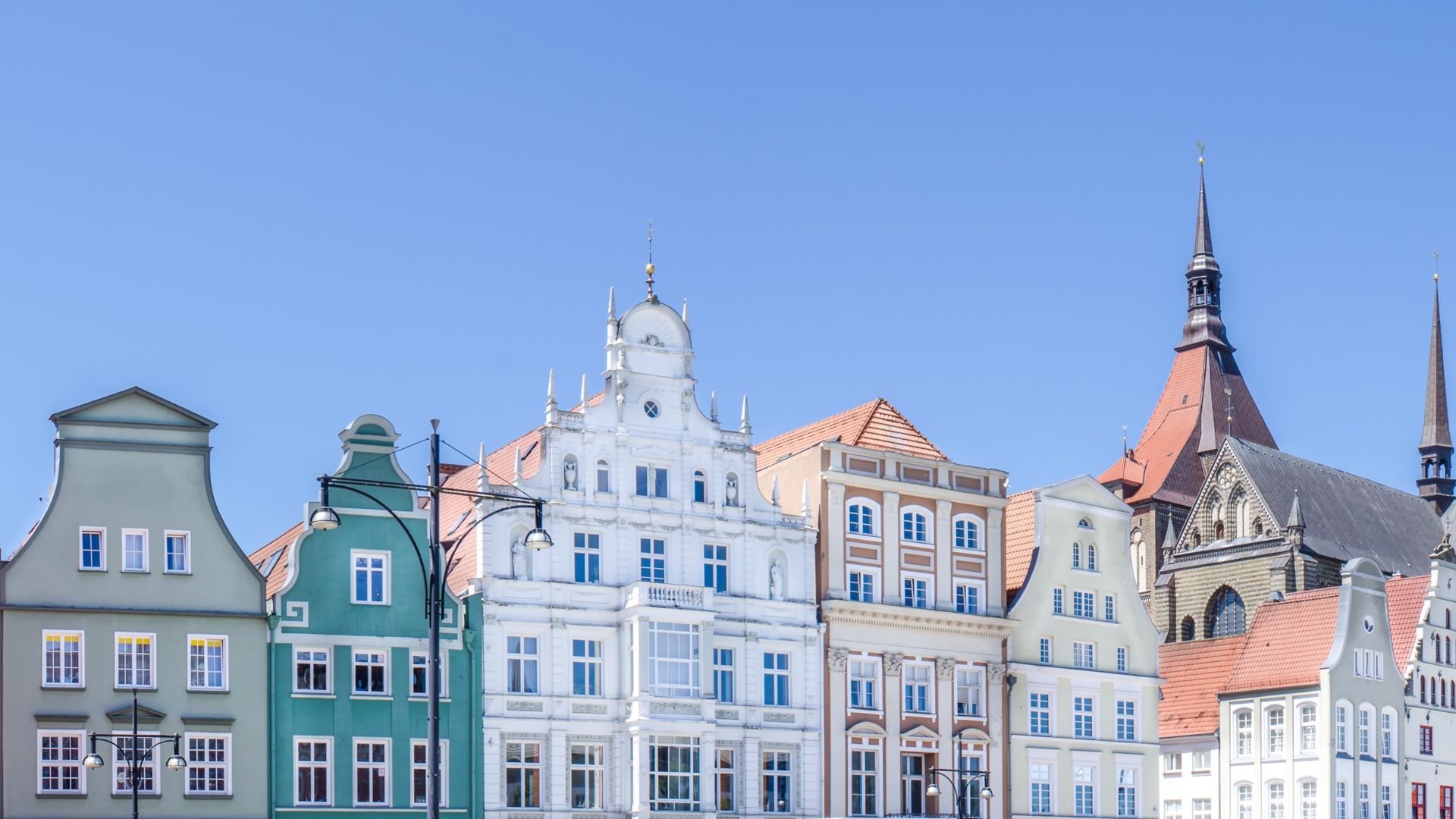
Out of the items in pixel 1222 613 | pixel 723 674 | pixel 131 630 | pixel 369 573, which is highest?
pixel 369 573

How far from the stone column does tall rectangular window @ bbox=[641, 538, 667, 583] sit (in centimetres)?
806

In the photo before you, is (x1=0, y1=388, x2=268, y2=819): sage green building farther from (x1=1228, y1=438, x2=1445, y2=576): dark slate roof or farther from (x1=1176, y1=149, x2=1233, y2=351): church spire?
(x1=1176, y1=149, x2=1233, y2=351): church spire

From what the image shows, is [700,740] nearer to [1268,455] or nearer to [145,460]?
[145,460]

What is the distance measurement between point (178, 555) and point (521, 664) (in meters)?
9.83

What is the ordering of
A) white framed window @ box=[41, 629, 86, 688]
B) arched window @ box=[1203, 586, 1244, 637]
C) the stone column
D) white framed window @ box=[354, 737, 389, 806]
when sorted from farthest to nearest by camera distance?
arched window @ box=[1203, 586, 1244, 637] < the stone column < white framed window @ box=[354, 737, 389, 806] < white framed window @ box=[41, 629, 86, 688]

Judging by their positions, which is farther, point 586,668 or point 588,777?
point 586,668

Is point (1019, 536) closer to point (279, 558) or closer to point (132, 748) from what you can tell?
point (279, 558)

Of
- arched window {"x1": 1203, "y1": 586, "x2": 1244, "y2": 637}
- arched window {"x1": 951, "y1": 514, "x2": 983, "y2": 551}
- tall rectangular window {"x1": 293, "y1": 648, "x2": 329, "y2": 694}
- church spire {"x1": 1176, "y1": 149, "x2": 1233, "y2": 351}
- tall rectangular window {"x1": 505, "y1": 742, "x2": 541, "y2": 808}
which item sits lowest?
tall rectangular window {"x1": 505, "y1": 742, "x2": 541, "y2": 808}

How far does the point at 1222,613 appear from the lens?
109 meters

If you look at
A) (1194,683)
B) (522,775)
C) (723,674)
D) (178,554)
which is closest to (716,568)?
(723,674)

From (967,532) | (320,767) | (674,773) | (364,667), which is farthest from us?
(967,532)

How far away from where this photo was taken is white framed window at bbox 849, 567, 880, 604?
6494cm

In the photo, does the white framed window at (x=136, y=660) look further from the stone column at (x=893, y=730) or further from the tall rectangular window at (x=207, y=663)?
the stone column at (x=893, y=730)

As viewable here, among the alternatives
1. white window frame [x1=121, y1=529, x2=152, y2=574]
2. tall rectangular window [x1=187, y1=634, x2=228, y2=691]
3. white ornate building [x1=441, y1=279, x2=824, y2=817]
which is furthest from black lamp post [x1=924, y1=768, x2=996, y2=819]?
white window frame [x1=121, y1=529, x2=152, y2=574]
